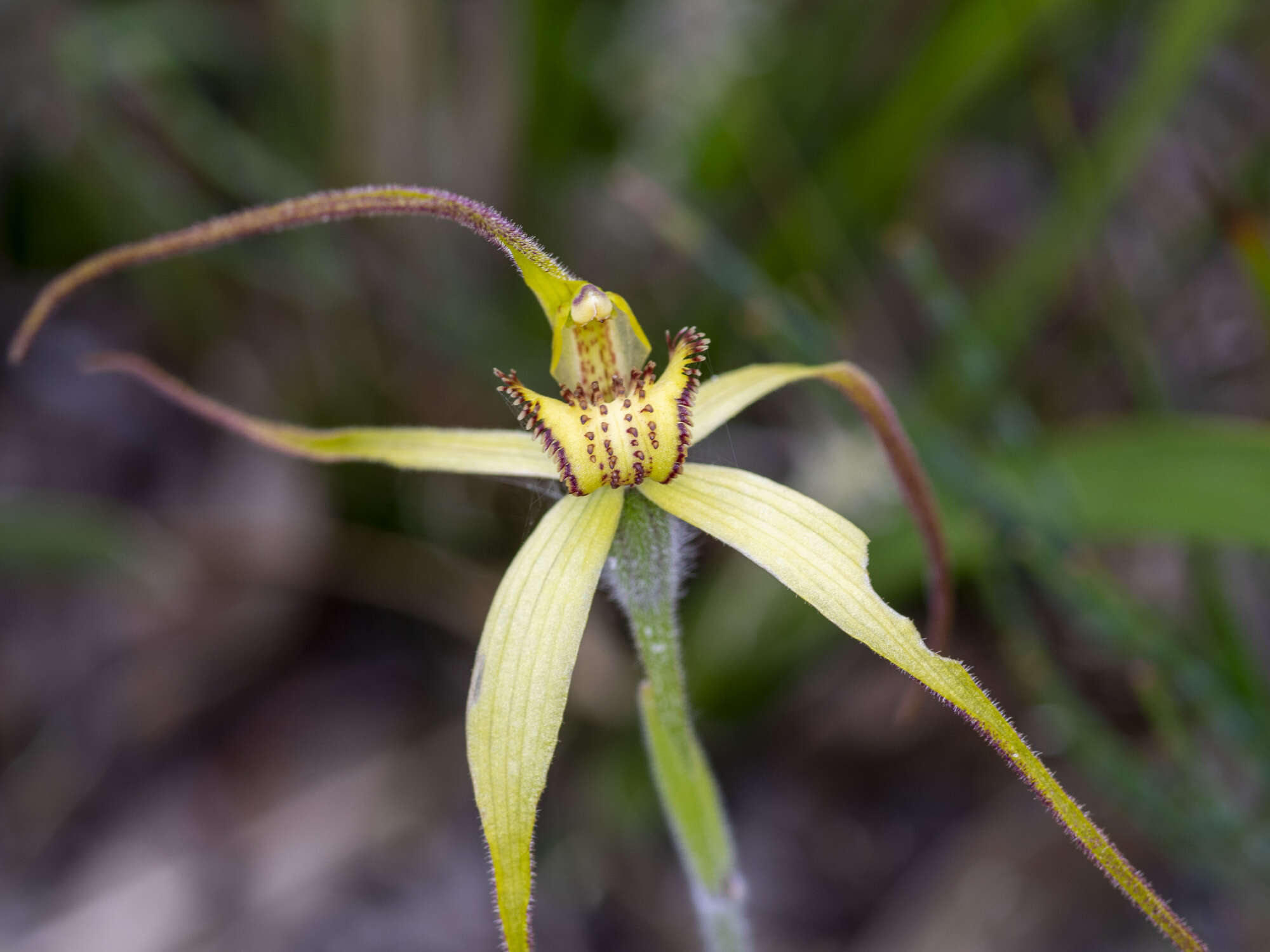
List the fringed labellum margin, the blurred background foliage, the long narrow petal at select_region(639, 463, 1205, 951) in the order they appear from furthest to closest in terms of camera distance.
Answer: the blurred background foliage < the fringed labellum margin < the long narrow petal at select_region(639, 463, 1205, 951)

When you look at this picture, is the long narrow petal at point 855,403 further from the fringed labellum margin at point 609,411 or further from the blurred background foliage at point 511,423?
the blurred background foliage at point 511,423

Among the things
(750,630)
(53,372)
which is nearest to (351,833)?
(750,630)

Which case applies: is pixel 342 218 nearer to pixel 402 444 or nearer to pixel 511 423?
pixel 402 444

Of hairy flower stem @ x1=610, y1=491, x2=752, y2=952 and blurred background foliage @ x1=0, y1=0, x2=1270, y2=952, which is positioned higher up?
blurred background foliage @ x1=0, y1=0, x2=1270, y2=952

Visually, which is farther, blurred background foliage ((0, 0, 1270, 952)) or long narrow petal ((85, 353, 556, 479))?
blurred background foliage ((0, 0, 1270, 952))

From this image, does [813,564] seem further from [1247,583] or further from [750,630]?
[1247,583]

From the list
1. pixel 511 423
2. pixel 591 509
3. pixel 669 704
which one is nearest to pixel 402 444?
pixel 591 509

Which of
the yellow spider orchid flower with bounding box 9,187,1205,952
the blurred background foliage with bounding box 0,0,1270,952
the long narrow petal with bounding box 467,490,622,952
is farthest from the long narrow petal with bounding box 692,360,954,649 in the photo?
the blurred background foliage with bounding box 0,0,1270,952

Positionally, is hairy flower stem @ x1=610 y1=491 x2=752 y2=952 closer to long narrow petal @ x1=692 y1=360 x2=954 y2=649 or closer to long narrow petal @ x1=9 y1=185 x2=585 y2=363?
long narrow petal @ x1=692 y1=360 x2=954 y2=649

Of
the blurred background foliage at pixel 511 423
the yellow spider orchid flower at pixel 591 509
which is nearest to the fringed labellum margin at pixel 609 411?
the yellow spider orchid flower at pixel 591 509

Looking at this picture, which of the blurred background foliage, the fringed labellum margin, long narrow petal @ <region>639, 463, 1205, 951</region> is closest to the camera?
long narrow petal @ <region>639, 463, 1205, 951</region>
